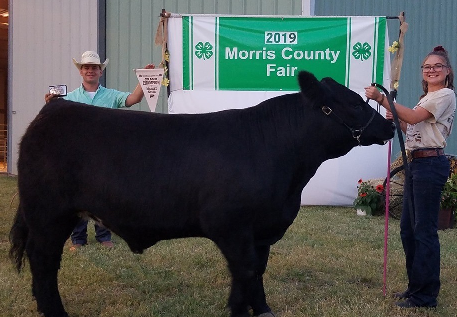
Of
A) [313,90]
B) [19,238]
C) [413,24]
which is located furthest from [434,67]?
[413,24]

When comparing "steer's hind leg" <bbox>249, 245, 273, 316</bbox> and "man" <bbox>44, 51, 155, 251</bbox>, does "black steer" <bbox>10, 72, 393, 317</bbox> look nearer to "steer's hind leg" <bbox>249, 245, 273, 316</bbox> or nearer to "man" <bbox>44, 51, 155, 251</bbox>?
"steer's hind leg" <bbox>249, 245, 273, 316</bbox>

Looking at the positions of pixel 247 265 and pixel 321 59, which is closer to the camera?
pixel 247 265

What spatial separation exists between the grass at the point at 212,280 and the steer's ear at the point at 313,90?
143 cm

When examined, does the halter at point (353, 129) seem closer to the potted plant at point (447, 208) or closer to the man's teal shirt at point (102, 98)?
the man's teal shirt at point (102, 98)

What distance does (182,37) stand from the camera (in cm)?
724

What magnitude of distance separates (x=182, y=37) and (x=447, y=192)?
403 centimetres

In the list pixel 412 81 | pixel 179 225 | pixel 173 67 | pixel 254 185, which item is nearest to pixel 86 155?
pixel 179 225

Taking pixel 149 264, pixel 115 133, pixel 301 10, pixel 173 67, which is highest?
pixel 301 10

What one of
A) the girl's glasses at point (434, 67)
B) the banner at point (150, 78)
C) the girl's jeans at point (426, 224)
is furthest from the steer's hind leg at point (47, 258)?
the girl's glasses at point (434, 67)

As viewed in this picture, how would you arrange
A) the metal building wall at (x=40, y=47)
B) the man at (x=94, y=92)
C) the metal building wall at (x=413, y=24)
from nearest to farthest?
the man at (x=94, y=92)
the metal building wall at (x=413, y=24)
the metal building wall at (x=40, y=47)

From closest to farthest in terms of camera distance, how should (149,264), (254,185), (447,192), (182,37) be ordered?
(254,185) → (149,264) → (447,192) → (182,37)

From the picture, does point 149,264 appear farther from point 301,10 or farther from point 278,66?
point 301,10

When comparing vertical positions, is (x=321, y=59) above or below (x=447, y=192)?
above

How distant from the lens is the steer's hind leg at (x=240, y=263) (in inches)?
122
